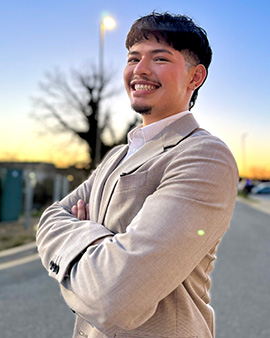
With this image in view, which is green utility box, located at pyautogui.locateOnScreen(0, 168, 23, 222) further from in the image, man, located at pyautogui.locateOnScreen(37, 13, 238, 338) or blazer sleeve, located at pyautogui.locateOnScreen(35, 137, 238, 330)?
blazer sleeve, located at pyautogui.locateOnScreen(35, 137, 238, 330)

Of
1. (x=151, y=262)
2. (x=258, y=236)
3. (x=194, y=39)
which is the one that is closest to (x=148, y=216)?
(x=151, y=262)

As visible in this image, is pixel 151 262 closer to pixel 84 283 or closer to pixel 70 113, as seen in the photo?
pixel 84 283

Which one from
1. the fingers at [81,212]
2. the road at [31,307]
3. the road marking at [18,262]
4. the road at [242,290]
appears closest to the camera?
the fingers at [81,212]

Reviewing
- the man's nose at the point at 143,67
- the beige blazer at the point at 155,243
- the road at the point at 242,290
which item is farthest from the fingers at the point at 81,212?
the road at the point at 242,290

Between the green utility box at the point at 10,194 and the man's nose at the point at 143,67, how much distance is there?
1071 cm

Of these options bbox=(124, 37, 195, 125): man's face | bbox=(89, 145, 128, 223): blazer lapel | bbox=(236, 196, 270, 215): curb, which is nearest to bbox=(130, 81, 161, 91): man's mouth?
bbox=(124, 37, 195, 125): man's face

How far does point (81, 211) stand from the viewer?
1.81m

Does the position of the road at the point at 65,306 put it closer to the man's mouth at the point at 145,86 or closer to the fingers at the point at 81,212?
the fingers at the point at 81,212

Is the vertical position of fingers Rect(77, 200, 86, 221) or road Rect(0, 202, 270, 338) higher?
fingers Rect(77, 200, 86, 221)

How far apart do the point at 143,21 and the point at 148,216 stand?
85cm

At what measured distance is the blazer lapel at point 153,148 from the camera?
149 cm

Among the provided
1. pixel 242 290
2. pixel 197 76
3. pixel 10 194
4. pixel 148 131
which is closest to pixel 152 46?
pixel 197 76

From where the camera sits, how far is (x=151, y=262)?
123 centimetres

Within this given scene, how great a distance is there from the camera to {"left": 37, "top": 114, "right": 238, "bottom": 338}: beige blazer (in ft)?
4.07
